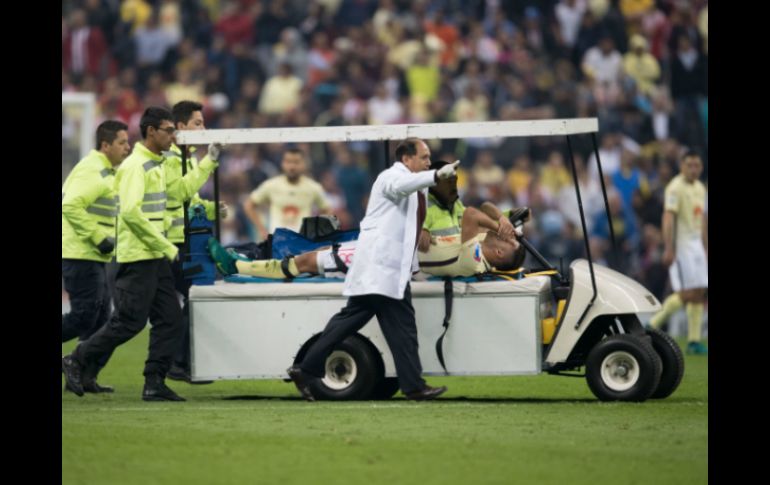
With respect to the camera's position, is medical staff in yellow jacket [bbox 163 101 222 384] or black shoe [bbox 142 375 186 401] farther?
medical staff in yellow jacket [bbox 163 101 222 384]

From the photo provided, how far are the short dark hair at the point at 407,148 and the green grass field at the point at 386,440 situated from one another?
1.76 m

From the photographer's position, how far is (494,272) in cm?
1314

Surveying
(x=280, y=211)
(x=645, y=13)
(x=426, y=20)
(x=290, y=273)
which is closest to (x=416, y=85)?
(x=426, y=20)

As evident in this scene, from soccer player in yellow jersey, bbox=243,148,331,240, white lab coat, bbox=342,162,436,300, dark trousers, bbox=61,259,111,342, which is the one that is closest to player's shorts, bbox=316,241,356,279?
white lab coat, bbox=342,162,436,300

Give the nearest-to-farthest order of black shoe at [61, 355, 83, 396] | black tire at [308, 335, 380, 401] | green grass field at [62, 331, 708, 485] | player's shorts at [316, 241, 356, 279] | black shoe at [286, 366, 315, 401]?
green grass field at [62, 331, 708, 485]
black shoe at [286, 366, 315, 401]
black tire at [308, 335, 380, 401]
black shoe at [61, 355, 83, 396]
player's shorts at [316, 241, 356, 279]

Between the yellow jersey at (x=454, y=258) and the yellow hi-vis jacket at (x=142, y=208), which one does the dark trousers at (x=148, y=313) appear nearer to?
the yellow hi-vis jacket at (x=142, y=208)

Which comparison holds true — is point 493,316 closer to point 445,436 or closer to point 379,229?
point 379,229

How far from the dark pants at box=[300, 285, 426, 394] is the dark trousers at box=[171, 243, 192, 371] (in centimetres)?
134

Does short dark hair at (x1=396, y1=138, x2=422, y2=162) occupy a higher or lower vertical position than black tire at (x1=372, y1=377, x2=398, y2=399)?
higher

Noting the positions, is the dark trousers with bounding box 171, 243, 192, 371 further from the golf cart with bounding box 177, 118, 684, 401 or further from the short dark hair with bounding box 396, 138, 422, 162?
the short dark hair with bounding box 396, 138, 422, 162

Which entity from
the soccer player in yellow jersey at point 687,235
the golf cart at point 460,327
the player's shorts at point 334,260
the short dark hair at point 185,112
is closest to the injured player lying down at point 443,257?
the player's shorts at point 334,260

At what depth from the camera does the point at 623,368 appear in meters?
12.7

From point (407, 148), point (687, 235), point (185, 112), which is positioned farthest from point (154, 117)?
point (687, 235)

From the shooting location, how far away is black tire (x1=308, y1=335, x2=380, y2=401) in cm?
1289
